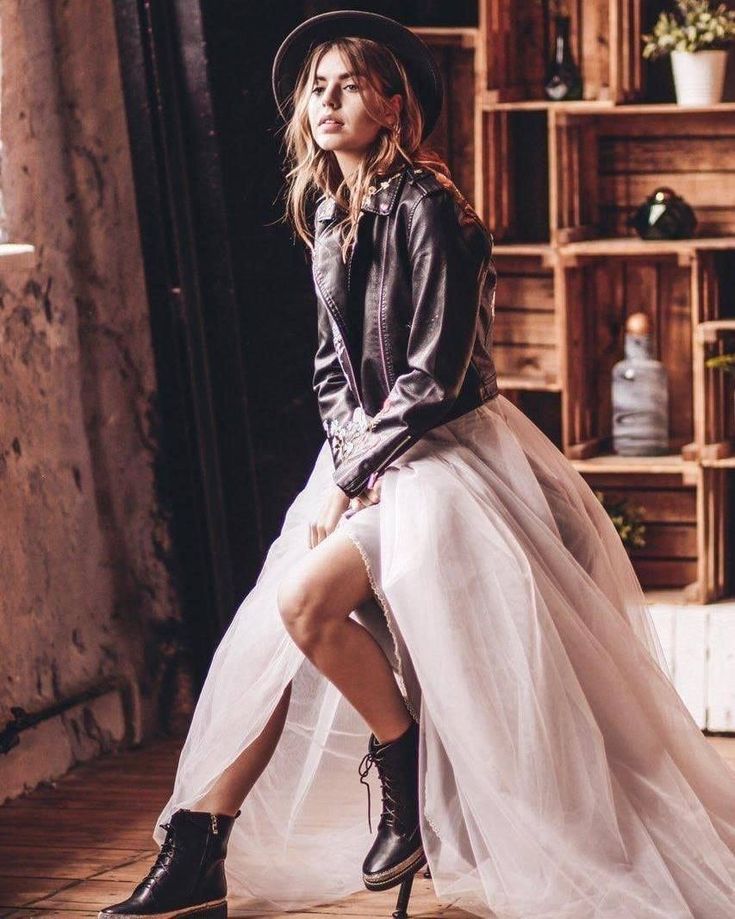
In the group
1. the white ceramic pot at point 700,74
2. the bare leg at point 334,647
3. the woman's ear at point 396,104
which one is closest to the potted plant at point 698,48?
the white ceramic pot at point 700,74

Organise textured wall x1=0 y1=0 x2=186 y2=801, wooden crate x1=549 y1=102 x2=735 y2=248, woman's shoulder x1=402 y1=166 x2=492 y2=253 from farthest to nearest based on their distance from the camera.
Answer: wooden crate x1=549 y1=102 x2=735 y2=248, textured wall x1=0 y1=0 x2=186 y2=801, woman's shoulder x1=402 y1=166 x2=492 y2=253

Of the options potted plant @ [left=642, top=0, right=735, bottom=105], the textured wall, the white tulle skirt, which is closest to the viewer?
the white tulle skirt

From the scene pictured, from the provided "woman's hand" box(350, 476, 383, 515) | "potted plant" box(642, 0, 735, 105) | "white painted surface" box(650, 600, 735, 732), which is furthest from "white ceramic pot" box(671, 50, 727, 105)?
"woman's hand" box(350, 476, 383, 515)

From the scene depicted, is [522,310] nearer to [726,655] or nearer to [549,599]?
[726,655]

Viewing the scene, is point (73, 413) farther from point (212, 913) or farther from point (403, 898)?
point (403, 898)

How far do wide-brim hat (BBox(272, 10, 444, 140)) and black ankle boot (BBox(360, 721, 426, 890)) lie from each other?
1113 millimetres

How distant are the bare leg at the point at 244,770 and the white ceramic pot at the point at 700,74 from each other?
2086 millimetres

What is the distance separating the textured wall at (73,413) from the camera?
346 centimetres

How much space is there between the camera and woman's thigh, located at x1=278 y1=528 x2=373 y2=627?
8.10 ft

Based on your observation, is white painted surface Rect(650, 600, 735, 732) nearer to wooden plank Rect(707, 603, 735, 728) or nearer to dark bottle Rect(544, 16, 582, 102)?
wooden plank Rect(707, 603, 735, 728)

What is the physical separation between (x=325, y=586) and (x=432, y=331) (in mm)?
467

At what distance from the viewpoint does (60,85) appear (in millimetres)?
3598

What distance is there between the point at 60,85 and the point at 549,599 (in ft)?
6.30

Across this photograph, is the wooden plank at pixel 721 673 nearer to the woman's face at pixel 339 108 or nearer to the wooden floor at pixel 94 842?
the wooden floor at pixel 94 842
